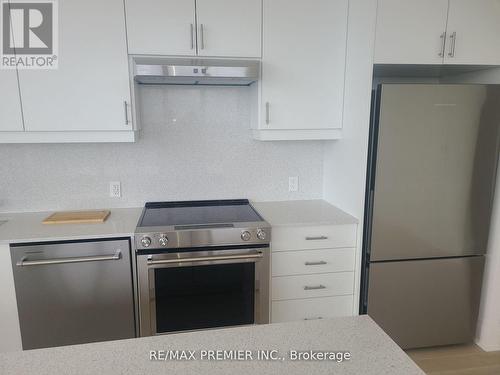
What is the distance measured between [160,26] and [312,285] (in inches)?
70.3

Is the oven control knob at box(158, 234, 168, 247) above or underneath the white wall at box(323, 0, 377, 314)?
underneath

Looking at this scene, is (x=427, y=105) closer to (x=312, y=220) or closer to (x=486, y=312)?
(x=312, y=220)

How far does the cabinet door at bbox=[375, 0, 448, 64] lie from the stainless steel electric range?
3.97ft

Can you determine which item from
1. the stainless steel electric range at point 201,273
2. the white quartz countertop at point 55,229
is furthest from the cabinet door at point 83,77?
the stainless steel electric range at point 201,273

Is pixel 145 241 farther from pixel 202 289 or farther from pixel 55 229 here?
pixel 55 229

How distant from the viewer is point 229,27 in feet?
7.04

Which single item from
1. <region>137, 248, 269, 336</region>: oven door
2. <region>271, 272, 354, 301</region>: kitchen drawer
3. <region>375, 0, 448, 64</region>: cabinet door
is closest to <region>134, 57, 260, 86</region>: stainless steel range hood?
<region>375, 0, 448, 64</region>: cabinet door

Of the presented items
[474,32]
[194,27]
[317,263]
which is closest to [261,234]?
[317,263]

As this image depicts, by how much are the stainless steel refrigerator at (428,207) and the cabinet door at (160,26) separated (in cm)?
115

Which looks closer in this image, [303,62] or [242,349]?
[242,349]

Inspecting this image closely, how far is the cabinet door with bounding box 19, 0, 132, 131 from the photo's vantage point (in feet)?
6.61

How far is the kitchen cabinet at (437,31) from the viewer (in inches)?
79.1

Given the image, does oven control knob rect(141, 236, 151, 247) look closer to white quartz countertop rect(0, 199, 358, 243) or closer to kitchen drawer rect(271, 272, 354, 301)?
white quartz countertop rect(0, 199, 358, 243)

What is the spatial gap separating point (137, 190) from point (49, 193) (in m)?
0.57
